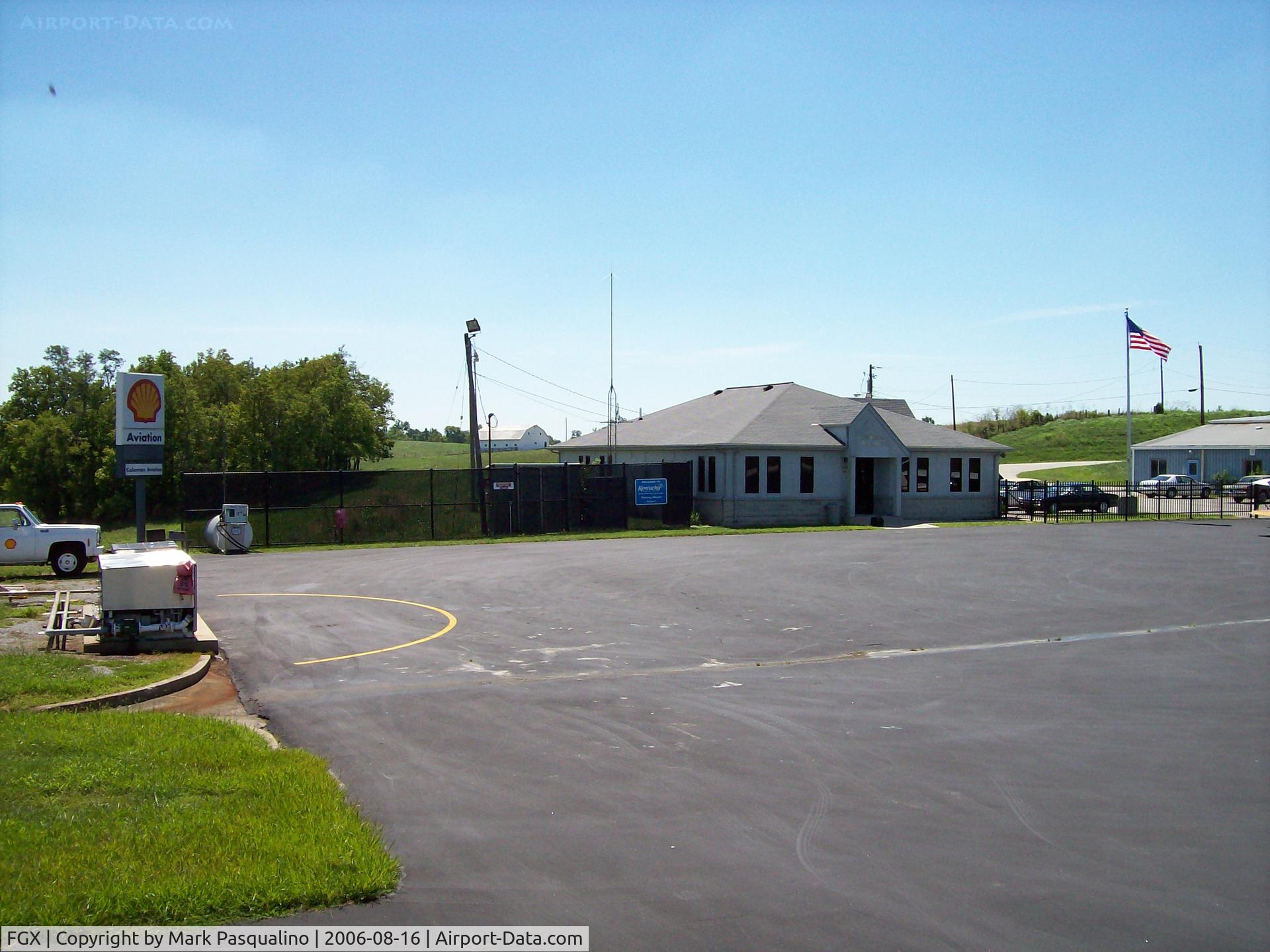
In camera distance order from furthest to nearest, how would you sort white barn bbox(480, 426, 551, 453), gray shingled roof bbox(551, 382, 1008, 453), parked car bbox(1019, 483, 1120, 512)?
white barn bbox(480, 426, 551, 453) < parked car bbox(1019, 483, 1120, 512) < gray shingled roof bbox(551, 382, 1008, 453)

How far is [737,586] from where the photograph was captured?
21.0 meters

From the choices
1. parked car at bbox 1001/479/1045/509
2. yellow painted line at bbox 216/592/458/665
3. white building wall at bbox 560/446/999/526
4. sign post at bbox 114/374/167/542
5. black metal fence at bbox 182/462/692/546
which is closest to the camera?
yellow painted line at bbox 216/592/458/665

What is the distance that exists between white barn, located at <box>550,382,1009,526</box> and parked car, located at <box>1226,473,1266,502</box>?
1634cm

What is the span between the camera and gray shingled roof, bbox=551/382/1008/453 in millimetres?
41906

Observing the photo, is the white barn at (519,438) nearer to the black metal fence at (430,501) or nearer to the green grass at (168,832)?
the black metal fence at (430,501)

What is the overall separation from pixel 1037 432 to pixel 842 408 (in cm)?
7964

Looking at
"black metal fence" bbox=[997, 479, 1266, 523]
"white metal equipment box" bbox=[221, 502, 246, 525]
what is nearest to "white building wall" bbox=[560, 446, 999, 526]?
"black metal fence" bbox=[997, 479, 1266, 523]

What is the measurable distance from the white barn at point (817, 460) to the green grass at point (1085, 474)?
1216 inches

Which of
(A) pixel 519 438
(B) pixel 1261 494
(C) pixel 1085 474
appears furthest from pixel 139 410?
(A) pixel 519 438

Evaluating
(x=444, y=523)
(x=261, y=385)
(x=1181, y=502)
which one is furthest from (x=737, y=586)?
(x=261, y=385)

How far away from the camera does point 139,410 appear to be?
17.2 metres

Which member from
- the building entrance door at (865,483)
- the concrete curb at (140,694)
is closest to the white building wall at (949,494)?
the building entrance door at (865,483)

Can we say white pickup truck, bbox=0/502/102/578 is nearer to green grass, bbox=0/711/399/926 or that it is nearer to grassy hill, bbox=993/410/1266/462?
green grass, bbox=0/711/399/926

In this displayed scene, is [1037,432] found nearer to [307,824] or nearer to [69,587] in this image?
[69,587]
